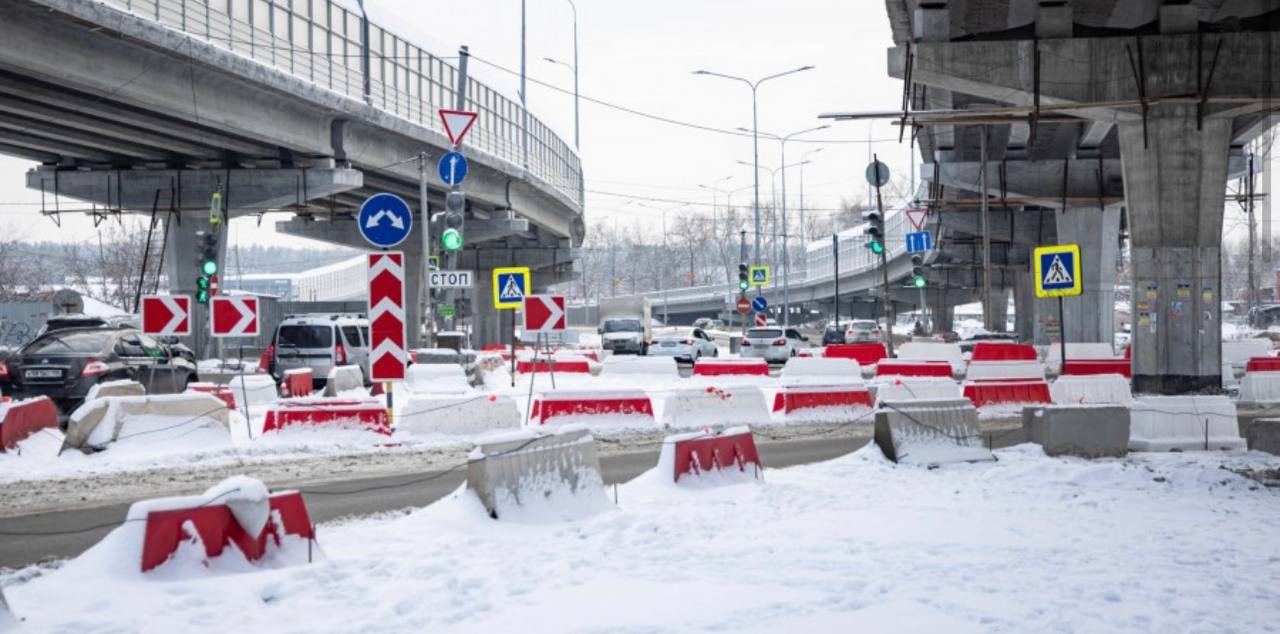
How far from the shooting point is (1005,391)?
23.1 meters

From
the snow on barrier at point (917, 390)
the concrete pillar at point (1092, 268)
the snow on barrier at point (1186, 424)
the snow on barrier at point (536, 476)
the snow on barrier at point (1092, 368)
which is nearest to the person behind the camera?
the snow on barrier at point (536, 476)

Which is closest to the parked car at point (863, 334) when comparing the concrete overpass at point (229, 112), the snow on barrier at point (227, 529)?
the concrete overpass at point (229, 112)

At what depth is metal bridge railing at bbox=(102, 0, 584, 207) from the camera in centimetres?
3175

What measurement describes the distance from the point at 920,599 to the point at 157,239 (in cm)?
8895

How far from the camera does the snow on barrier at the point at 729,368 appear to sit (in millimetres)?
30016

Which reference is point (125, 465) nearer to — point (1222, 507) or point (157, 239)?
point (1222, 507)

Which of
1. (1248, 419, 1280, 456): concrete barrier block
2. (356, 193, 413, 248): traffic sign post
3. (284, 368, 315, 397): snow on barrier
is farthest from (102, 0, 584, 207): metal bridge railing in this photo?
(1248, 419, 1280, 456): concrete barrier block

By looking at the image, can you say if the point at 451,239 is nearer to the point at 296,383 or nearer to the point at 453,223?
the point at 453,223

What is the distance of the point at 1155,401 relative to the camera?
52.6 ft

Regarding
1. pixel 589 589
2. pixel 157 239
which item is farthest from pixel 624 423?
pixel 157 239

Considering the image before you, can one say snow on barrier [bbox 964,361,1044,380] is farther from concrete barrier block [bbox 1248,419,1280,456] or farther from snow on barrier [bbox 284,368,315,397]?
snow on barrier [bbox 284,368,315,397]

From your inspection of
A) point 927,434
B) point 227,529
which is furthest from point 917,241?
point 227,529

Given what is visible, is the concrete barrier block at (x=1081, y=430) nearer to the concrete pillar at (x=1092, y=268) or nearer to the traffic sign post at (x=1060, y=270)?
the traffic sign post at (x=1060, y=270)

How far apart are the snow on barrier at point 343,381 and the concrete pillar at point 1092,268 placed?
30.5 m
